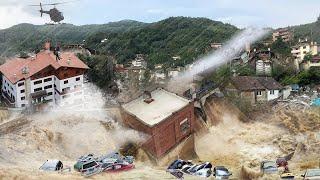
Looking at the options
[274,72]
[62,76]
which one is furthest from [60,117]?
[274,72]

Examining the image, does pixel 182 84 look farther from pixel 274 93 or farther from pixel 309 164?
pixel 309 164

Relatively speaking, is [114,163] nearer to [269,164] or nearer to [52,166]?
[52,166]

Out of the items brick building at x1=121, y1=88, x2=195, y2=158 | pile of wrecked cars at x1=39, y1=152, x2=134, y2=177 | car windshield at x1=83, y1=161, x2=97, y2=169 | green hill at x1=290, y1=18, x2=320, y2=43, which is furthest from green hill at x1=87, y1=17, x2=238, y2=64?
car windshield at x1=83, y1=161, x2=97, y2=169

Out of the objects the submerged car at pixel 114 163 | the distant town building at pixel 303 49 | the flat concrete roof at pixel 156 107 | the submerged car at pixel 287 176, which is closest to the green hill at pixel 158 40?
the distant town building at pixel 303 49

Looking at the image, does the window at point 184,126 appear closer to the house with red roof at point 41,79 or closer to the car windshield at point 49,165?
the house with red roof at point 41,79

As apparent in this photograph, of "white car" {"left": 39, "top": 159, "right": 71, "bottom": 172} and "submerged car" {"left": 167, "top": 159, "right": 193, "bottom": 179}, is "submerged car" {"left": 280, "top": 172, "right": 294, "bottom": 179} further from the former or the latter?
"white car" {"left": 39, "top": 159, "right": 71, "bottom": 172}
